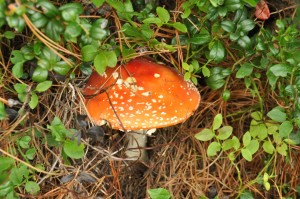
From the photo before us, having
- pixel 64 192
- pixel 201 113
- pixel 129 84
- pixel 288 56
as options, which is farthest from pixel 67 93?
pixel 288 56

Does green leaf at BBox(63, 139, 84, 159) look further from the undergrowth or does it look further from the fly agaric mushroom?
the fly agaric mushroom

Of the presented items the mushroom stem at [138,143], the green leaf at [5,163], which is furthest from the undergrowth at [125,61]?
the mushroom stem at [138,143]

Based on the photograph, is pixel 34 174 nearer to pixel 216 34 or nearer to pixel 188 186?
pixel 188 186

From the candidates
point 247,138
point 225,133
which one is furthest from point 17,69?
point 247,138

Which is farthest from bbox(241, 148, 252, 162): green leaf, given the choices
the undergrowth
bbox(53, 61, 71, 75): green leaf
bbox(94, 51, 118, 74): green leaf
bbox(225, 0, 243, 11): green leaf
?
bbox(53, 61, 71, 75): green leaf

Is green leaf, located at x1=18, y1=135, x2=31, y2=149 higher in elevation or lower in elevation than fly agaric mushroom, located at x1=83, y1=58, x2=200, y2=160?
lower

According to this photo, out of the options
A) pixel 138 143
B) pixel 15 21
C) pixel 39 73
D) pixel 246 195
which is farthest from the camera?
pixel 138 143

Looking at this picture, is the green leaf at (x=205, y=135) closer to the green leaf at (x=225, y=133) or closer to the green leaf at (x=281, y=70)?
the green leaf at (x=225, y=133)

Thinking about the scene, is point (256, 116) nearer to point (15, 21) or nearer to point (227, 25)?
point (227, 25)
